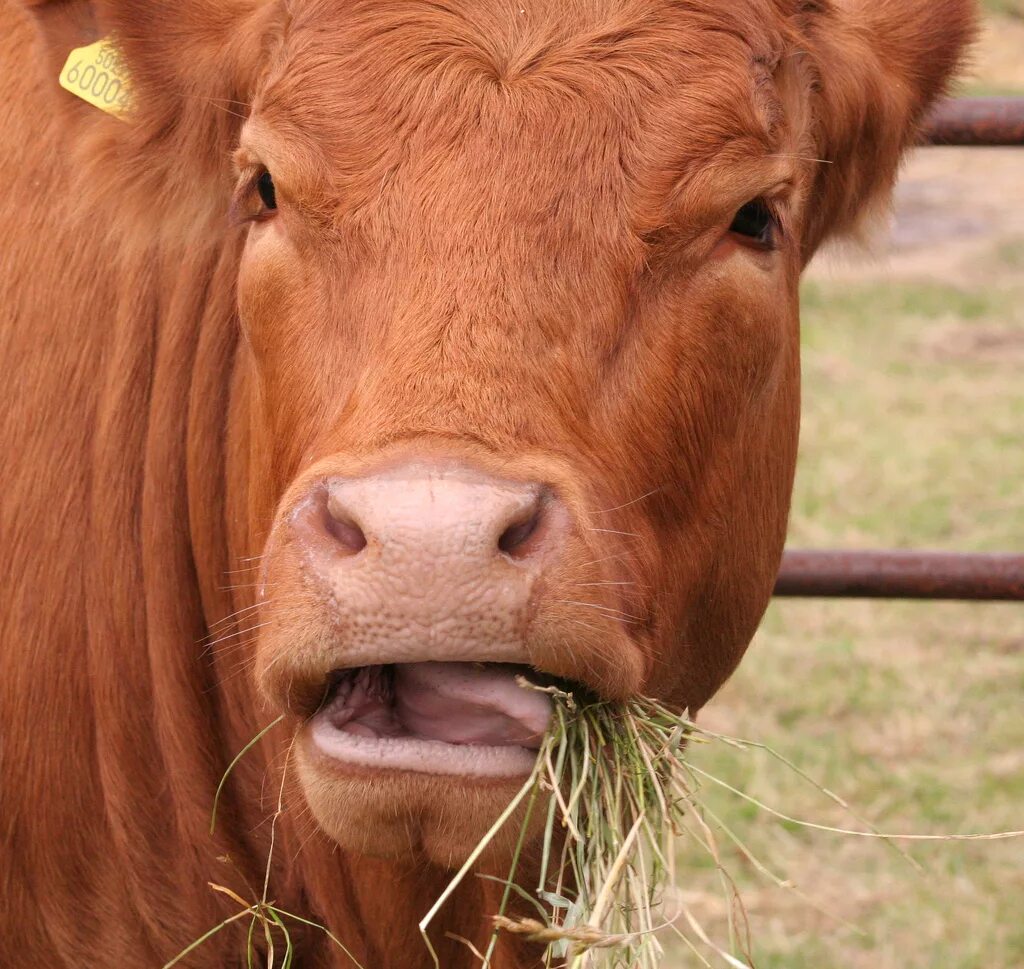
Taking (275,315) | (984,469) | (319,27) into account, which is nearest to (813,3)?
(319,27)

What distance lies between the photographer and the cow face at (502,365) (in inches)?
87.9

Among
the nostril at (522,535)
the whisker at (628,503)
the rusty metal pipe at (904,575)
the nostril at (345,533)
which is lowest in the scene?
the rusty metal pipe at (904,575)

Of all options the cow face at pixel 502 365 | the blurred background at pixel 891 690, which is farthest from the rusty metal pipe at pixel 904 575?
the cow face at pixel 502 365

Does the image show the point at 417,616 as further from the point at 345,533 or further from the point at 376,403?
the point at 376,403

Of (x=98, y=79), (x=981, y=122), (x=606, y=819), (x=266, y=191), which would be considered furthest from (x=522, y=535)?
(x=981, y=122)

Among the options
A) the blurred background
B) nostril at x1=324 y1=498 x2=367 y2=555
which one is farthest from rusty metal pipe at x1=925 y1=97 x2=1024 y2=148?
nostril at x1=324 y1=498 x2=367 y2=555

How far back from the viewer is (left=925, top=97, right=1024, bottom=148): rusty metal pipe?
4479 millimetres

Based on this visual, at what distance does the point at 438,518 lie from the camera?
2141 millimetres

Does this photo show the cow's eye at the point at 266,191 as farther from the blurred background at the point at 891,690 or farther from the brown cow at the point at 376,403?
the blurred background at the point at 891,690

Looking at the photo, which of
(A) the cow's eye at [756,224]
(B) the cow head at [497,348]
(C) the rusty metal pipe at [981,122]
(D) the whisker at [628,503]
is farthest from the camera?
(C) the rusty metal pipe at [981,122]

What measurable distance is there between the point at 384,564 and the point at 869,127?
164 centimetres

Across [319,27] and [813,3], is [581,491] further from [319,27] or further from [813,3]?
[813,3]

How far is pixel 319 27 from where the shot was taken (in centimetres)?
278

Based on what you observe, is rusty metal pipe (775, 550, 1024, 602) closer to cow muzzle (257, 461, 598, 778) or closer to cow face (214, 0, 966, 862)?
cow face (214, 0, 966, 862)
